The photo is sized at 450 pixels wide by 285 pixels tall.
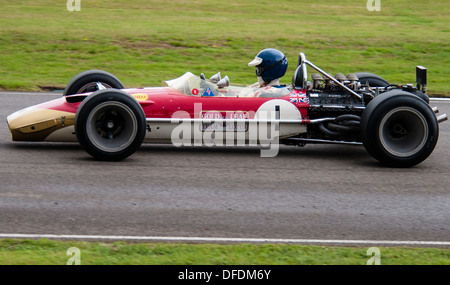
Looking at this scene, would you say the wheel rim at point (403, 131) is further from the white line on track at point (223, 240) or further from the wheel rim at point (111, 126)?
the wheel rim at point (111, 126)

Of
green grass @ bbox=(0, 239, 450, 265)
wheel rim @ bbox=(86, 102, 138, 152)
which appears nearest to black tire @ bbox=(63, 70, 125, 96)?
wheel rim @ bbox=(86, 102, 138, 152)

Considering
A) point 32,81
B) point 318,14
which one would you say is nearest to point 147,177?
point 32,81

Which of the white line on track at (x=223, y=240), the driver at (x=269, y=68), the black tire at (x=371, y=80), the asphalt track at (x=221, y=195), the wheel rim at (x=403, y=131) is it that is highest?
the driver at (x=269, y=68)

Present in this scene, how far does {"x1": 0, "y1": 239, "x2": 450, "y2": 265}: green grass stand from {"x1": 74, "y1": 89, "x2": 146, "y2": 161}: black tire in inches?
97.9

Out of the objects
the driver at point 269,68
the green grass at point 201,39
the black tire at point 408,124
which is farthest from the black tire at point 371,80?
the green grass at point 201,39

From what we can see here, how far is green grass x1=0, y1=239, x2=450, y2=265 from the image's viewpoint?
5306mm

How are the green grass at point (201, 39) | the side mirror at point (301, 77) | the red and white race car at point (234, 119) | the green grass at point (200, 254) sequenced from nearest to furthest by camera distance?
the green grass at point (200, 254) < the red and white race car at point (234, 119) < the side mirror at point (301, 77) < the green grass at point (201, 39)

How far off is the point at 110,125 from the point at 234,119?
1.42 metres

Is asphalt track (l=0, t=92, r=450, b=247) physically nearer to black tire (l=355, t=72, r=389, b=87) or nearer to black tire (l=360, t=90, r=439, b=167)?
black tire (l=360, t=90, r=439, b=167)

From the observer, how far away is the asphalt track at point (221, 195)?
6203 mm

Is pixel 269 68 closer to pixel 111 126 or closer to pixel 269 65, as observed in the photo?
pixel 269 65
